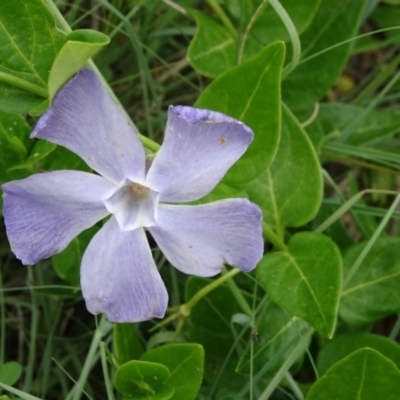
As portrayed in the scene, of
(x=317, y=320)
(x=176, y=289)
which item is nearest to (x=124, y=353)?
(x=176, y=289)

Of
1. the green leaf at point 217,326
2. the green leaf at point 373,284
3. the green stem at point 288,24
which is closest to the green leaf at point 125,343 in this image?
the green leaf at point 217,326

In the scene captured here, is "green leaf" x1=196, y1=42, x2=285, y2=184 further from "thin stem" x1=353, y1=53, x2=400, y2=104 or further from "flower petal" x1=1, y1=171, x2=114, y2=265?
"thin stem" x1=353, y1=53, x2=400, y2=104

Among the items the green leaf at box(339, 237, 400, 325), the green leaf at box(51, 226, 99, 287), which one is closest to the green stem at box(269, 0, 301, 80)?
the green leaf at box(339, 237, 400, 325)

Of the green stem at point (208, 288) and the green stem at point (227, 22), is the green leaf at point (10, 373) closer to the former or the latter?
the green stem at point (208, 288)

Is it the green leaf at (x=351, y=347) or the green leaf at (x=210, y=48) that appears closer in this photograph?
the green leaf at (x=351, y=347)

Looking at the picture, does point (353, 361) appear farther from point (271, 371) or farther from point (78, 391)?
point (78, 391)

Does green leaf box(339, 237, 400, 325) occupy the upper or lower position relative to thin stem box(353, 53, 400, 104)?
lower
